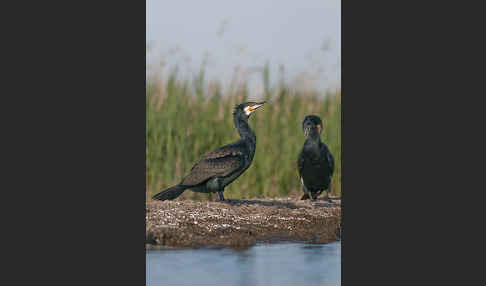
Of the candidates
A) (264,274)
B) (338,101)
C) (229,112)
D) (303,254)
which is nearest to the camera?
(264,274)

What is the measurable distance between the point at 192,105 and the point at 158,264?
108 inches

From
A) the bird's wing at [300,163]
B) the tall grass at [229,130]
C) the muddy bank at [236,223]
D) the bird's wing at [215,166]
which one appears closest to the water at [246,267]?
the muddy bank at [236,223]

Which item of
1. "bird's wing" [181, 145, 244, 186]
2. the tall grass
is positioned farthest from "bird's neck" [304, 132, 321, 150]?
"bird's wing" [181, 145, 244, 186]

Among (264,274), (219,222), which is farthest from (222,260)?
(219,222)

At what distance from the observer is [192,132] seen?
8984mm

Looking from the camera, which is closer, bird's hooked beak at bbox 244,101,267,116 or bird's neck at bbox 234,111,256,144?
bird's hooked beak at bbox 244,101,267,116

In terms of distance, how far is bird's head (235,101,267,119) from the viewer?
885cm

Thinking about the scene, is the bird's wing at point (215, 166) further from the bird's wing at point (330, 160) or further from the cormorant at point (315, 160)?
the bird's wing at point (330, 160)

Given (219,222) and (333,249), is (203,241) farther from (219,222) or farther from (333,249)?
(333,249)

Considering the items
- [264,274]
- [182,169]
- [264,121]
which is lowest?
[264,274]

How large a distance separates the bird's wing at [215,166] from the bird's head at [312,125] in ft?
3.31

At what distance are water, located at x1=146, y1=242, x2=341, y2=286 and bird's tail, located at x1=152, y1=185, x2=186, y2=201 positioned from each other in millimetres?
1535

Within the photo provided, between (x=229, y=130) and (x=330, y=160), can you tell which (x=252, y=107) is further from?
(x=330, y=160)

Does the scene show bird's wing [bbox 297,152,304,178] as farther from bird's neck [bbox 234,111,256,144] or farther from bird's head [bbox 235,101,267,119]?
bird's head [bbox 235,101,267,119]
